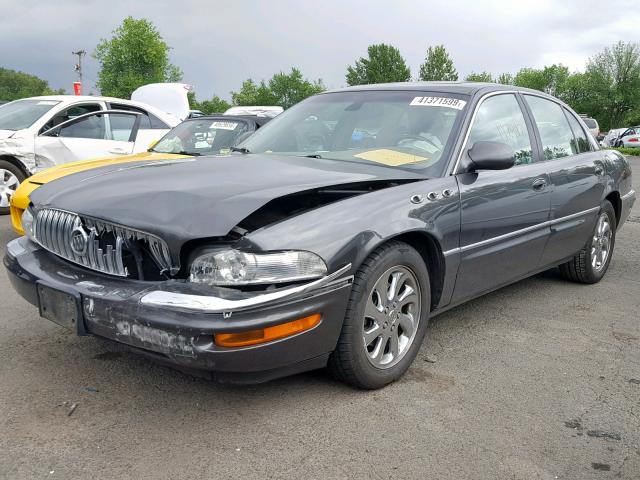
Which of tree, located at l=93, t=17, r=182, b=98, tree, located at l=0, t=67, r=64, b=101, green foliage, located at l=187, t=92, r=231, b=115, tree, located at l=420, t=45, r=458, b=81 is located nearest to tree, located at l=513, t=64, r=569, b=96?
tree, located at l=420, t=45, r=458, b=81

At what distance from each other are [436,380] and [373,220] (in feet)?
3.13

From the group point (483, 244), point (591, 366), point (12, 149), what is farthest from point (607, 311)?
point (12, 149)

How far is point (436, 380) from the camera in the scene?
129 inches

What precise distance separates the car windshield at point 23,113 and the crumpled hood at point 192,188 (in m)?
5.32

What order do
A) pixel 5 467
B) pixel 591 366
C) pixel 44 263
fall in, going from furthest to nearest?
1. pixel 591 366
2. pixel 44 263
3. pixel 5 467

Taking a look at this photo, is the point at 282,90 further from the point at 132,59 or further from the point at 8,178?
the point at 8,178

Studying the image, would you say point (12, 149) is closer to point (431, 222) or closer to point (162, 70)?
point (431, 222)

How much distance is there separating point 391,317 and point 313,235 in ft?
2.33

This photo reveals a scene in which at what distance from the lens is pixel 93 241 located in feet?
9.51

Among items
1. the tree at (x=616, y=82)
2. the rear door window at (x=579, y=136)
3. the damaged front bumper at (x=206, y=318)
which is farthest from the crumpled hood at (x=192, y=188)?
the tree at (x=616, y=82)

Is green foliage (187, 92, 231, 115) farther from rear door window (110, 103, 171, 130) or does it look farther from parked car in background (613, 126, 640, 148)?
rear door window (110, 103, 171, 130)

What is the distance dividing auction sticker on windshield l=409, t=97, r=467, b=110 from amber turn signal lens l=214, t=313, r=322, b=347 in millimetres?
1815

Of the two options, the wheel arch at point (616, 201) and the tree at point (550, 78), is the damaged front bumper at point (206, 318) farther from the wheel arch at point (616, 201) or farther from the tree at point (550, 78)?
the tree at point (550, 78)

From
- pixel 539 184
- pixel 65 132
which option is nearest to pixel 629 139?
pixel 65 132
